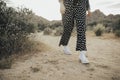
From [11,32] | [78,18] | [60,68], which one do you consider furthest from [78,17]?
[11,32]

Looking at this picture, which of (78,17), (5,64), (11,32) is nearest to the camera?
(5,64)

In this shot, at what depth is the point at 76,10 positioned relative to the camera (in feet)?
21.4

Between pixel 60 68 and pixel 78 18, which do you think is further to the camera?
pixel 78 18

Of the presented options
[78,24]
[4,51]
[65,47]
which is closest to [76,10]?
[78,24]

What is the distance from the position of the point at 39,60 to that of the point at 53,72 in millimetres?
861

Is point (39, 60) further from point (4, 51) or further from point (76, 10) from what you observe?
point (76, 10)

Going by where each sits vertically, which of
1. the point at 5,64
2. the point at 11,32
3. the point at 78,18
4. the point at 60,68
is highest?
the point at 78,18

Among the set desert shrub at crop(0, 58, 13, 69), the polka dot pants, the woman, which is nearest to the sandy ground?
desert shrub at crop(0, 58, 13, 69)

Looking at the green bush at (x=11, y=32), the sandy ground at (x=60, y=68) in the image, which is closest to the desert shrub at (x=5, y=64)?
the sandy ground at (x=60, y=68)

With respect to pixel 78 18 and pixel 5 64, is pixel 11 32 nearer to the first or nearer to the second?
pixel 5 64

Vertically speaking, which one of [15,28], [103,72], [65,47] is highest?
[15,28]

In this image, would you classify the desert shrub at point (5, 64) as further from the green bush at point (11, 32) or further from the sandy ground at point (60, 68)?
the green bush at point (11, 32)

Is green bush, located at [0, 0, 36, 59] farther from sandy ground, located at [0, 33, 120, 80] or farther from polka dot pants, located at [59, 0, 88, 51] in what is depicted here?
polka dot pants, located at [59, 0, 88, 51]

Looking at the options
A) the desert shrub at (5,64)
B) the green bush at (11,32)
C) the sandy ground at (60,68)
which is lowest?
the sandy ground at (60,68)
